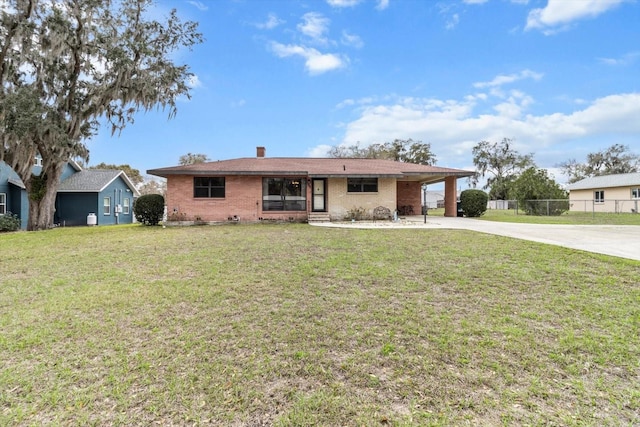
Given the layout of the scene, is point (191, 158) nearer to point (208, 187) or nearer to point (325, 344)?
point (208, 187)

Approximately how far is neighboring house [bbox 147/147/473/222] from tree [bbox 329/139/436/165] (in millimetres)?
27909

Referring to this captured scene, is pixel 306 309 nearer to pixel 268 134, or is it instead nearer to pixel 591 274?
pixel 591 274

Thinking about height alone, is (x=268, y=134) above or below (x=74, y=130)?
above

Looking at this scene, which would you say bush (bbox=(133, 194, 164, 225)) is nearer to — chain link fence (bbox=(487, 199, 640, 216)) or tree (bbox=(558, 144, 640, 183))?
chain link fence (bbox=(487, 199, 640, 216))

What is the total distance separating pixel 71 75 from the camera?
16.2m

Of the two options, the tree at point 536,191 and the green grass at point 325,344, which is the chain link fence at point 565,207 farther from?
the green grass at point 325,344

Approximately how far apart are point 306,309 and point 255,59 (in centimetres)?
1678

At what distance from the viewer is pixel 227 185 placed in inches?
640

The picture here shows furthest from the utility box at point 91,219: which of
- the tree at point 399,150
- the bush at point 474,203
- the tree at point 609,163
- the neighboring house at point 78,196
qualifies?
the tree at point 609,163

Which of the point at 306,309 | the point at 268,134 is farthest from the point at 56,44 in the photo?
the point at 306,309

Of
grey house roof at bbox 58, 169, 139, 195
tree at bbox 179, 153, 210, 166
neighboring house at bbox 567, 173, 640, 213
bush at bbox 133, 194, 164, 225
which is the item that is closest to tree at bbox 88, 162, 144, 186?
tree at bbox 179, 153, 210, 166

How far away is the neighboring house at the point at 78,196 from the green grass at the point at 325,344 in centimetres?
1739

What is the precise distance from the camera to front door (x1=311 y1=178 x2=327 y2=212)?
17109 millimetres

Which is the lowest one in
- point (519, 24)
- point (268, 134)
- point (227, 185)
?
point (227, 185)
